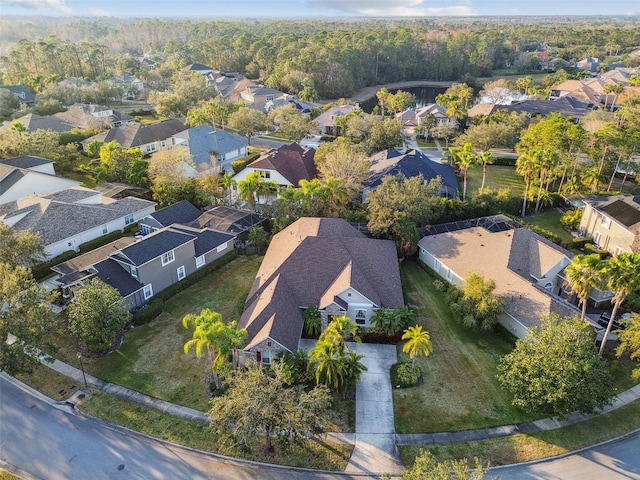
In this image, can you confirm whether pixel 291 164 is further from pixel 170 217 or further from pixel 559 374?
pixel 559 374

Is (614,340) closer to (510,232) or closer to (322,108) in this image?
(510,232)

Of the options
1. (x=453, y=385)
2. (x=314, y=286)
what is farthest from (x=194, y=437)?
(x=453, y=385)

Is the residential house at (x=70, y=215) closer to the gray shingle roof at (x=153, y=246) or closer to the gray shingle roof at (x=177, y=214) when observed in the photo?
the gray shingle roof at (x=177, y=214)

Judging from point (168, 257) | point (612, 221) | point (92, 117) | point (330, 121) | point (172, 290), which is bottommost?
point (172, 290)

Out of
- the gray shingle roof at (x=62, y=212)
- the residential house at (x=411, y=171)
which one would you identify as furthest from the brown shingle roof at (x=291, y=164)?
the gray shingle roof at (x=62, y=212)

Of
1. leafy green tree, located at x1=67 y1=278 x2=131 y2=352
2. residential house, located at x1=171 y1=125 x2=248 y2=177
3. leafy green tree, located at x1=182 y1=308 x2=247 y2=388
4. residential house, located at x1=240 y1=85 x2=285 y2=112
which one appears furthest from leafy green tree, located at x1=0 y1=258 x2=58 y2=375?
residential house, located at x1=240 y1=85 x2=285 y2=112

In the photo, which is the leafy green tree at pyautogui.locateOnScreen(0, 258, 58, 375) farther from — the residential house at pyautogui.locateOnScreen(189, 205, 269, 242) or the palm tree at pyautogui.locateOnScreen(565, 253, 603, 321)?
the palm tree at pyautogui.locateOnScreen(565, 253, 603, 321)
